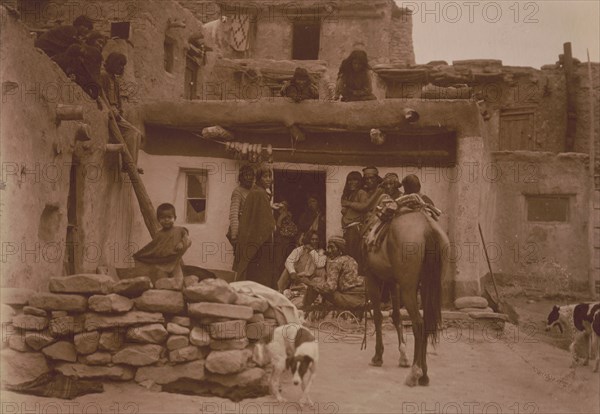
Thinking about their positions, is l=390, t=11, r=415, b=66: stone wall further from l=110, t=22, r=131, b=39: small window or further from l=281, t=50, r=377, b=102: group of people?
l=281, t=50, r=377, b=102: group of people

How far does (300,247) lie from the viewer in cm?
986

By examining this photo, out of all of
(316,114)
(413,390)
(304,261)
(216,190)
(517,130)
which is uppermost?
(517,130)

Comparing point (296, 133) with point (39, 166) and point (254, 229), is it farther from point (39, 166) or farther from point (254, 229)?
point (39, 166)

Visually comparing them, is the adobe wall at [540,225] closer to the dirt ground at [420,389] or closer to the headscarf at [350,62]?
the headscarf at [350,62]

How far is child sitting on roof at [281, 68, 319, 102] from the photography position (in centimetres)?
1084

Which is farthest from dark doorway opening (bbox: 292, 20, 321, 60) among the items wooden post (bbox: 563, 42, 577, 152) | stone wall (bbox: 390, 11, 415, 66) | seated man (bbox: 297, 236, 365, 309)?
seated man (bbox: 297, 236, 365, 309)

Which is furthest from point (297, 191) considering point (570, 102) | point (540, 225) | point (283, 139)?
point (570, 102)

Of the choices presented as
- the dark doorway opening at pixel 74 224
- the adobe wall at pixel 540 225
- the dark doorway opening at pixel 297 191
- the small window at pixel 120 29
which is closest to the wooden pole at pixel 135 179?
the dark doorway opening at pixel 74 224

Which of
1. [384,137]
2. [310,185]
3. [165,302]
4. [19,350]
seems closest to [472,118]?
[384,137]

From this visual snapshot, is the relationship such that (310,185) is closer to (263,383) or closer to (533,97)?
(263,383)

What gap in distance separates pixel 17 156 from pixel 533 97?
1750 cm

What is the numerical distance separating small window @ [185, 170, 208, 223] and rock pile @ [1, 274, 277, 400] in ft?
17.8

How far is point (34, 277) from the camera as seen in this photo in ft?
24.0

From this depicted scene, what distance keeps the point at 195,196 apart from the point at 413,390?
6.40 metres
